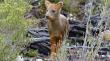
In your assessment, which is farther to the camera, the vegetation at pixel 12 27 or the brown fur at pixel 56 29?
the brown fur at pixel 56 29

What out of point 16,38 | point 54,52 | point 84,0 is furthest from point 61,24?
point 84,0

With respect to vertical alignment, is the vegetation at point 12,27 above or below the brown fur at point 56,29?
above

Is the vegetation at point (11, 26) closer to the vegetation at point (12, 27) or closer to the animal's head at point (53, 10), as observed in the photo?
the vegetation at point (12, 27)

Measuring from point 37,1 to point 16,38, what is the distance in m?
9.06

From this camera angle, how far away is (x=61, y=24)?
42.9 feet

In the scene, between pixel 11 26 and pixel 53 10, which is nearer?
pixel 11 26

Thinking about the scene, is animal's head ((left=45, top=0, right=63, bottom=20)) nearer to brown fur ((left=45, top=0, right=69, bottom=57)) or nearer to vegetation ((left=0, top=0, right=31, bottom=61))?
brown fur ((left=45, top=0, right=69, bottom=57))

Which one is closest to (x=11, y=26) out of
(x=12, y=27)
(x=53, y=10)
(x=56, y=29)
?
(x=12, y=27)

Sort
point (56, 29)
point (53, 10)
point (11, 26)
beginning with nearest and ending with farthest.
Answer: point (11, 26)
point (53, 10)
point (56, 29)

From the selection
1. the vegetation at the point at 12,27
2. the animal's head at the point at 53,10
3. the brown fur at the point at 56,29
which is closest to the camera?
the vegetation at the point at 12,27

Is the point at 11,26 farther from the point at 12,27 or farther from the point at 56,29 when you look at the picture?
the point at 56,29

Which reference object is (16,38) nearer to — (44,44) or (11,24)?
(11,24)

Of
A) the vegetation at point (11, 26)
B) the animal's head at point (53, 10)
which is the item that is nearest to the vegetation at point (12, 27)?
the vegetation at point (11, 26)

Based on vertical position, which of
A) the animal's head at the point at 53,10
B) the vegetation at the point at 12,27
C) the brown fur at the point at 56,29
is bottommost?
the brown fur at the point at 56,29
